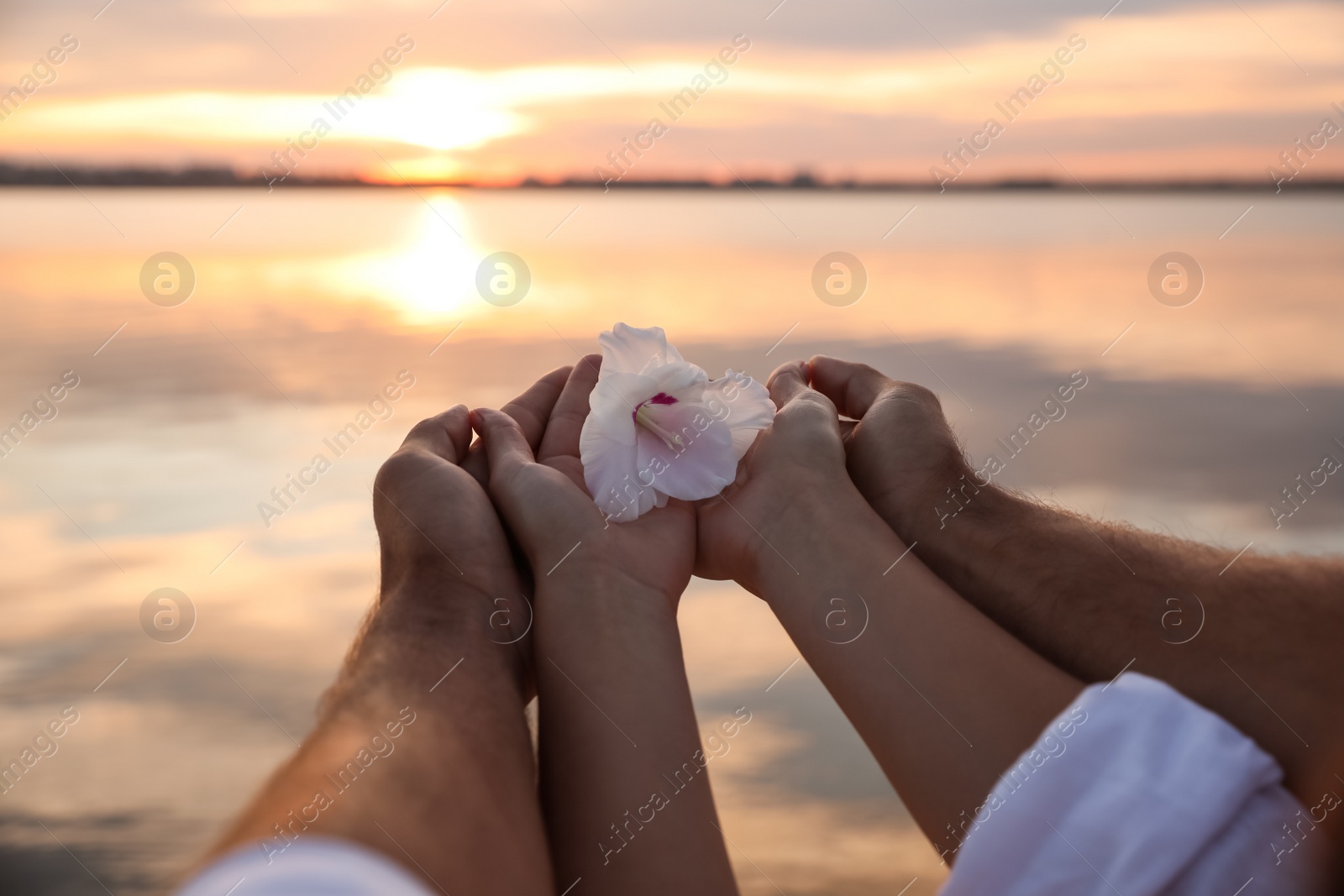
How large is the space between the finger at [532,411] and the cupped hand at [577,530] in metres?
0.04

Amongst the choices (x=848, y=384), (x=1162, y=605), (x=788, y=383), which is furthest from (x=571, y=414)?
(x=1162, y=605)

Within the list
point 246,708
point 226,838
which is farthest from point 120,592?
point 226,838

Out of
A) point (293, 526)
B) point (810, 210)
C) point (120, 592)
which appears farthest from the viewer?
point (810, 210)

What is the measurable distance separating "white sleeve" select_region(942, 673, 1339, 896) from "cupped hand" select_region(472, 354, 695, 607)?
83cm

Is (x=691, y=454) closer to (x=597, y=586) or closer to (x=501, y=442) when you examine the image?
(x=597, y=586)

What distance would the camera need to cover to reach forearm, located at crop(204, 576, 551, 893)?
104cm

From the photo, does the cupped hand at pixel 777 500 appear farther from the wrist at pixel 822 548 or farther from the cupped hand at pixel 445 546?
the cupped hand at pixel 445 546

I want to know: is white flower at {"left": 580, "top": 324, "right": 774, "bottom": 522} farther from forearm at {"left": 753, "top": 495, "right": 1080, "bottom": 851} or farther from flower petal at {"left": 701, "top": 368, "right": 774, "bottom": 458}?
forearm at {"left": 753, "top": 495, "right": 1080, "bottom": 851}

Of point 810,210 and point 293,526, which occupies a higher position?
point 810,210

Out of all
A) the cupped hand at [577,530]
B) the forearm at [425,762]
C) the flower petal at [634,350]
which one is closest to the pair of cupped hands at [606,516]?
the cupped hand at [577,530]

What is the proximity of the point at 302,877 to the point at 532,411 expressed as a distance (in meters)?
1.55

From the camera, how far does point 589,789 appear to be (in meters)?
1.41

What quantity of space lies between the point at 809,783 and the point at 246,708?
1.18 meters

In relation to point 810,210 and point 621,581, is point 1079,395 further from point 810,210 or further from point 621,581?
point 810,210
